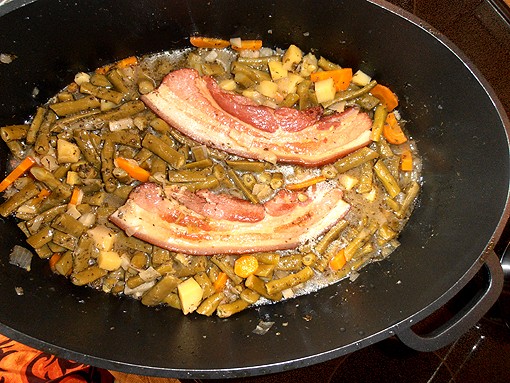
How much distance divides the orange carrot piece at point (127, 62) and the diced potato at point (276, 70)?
777 millimetres

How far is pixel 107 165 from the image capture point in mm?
2992

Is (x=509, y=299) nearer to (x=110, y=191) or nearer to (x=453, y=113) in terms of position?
(x=453, y=113)

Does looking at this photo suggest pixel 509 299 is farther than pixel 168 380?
Yes

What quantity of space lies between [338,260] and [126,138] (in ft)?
4.46

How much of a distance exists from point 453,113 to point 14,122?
2.43 meters

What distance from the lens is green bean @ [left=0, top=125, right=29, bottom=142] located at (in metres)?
2.98

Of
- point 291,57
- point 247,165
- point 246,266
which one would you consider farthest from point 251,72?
point 246,266

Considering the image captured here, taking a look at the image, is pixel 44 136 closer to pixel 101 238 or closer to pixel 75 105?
pixel 75 105

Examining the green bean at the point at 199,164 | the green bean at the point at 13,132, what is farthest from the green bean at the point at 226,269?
the green bean at the point at 13,132

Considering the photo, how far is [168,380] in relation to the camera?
3.11 meters

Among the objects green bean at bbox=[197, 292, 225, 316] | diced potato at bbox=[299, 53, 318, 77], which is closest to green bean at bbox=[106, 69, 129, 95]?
diced potato at bbox=[299, 53, 318, 77]

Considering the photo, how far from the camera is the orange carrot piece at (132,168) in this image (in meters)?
2.99

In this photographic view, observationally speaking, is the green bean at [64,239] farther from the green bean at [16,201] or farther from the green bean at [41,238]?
the green bean at [16,201]

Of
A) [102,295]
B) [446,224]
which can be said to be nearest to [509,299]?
A: [446,224]
